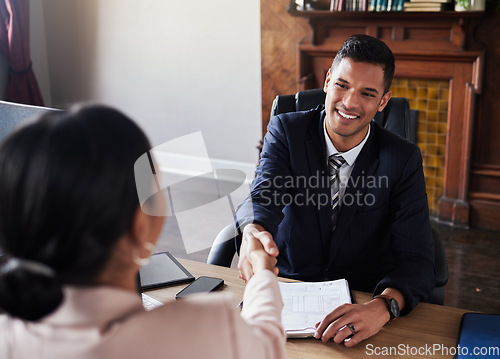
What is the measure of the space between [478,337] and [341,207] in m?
0.63

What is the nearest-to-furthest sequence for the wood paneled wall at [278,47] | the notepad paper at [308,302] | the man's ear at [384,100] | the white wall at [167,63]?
the notepad paper at [308,302] → the man's ear at [384,100] → the wood paneled wall at [278,47] → the white wall at [167,63]

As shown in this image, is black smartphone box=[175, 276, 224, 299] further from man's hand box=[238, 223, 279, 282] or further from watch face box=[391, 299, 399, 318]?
watch face box=[391, 299, 399, 318]

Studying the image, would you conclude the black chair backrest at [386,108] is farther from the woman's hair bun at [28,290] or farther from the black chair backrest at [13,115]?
the woman's hair bun at [28,290]

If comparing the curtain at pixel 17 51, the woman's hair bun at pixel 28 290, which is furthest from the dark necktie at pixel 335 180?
the curtain at pixel 17 51

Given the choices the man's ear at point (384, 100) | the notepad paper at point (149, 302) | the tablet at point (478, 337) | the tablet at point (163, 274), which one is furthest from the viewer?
the man's ear at point (384, 100)

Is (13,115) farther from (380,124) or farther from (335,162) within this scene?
(380,124)

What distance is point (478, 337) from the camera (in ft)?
4.06

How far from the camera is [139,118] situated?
184 inches

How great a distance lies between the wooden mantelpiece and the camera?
336 centimetres

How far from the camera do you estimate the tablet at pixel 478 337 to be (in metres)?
1.19

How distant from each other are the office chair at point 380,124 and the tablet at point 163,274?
14 centimetres

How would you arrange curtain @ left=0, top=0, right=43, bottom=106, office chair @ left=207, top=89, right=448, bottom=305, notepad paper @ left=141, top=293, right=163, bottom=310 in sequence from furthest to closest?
curtain @ left=0, top=0, right=43, bottom=106 → office chair @ left=207, top=89, right=448, bottom=305 → notepad paper @ left=141, top=293, right=163, bottom=310

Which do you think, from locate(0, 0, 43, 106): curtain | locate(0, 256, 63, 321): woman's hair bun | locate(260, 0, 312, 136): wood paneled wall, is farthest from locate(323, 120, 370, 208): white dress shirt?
locate(0, 0, 43, 106): curtain

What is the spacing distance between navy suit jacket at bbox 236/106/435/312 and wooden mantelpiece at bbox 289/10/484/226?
1.77 metres
